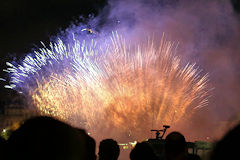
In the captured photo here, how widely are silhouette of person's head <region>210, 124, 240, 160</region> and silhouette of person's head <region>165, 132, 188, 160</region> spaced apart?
253 cm

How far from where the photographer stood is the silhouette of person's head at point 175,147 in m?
3.53

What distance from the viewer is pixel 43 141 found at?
1.44m

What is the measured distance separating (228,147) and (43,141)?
2.51 ft

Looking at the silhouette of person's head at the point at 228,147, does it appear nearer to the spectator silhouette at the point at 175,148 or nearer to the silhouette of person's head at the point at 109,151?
the spectator silhouette at the point at 175,148

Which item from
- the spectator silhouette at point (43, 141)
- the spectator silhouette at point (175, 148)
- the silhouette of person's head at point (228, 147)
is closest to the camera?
the silhouette of person's head at point (228, 147)

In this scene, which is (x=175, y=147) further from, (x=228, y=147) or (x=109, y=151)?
(x=228, y=147)

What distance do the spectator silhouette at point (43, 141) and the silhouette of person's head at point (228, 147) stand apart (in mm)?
671

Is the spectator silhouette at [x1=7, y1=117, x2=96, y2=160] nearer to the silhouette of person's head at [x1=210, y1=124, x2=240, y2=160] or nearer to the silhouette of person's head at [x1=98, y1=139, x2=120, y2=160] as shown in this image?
the silhouette of person's head at [x1=210, y1=124, x2=240, y2=160]

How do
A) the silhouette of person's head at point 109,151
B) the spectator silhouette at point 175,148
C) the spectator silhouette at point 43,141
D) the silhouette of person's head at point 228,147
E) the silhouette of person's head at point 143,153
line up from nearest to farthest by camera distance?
the silhouette of person's head at point 228,147 < the spectator silhouette at point 43,141 < the spectator silhouette at point 175,148 < the silhouette of person's head at point 143,153 < the silhouette of person's head at point 109,151

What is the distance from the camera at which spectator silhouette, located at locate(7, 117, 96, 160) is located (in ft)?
4.72

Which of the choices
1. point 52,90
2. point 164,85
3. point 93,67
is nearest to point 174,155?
point 93,67

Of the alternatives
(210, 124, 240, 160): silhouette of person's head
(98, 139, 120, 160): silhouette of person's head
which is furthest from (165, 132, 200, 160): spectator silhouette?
(210, 124, 240, 160): silhouette of person's head

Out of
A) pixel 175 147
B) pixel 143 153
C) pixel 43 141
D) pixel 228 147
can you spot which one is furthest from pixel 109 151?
pixel 228 147

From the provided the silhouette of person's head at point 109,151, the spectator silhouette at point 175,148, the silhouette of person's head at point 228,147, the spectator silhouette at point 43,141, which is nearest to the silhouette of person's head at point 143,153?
the silhouette of person's head at point 109,151
